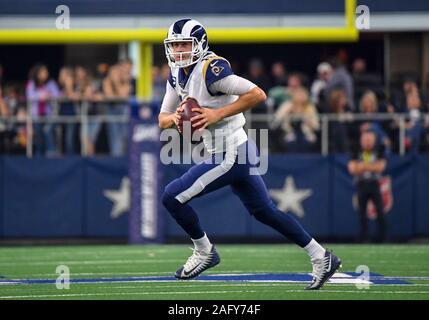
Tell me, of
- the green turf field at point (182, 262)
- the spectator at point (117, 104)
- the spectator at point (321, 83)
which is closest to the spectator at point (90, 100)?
the spectator at point (117, 104)

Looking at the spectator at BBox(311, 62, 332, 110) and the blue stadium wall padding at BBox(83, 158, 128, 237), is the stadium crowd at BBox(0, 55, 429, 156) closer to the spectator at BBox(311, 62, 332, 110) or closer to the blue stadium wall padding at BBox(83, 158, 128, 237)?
the spectator at BBox(311, 62, 332, 110)

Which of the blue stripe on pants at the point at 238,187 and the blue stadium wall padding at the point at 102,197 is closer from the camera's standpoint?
the blue stripe on pants at the point at 238,187

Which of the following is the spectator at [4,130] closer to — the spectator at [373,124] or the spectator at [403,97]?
the spectator at [373,124]

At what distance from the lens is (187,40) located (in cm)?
823

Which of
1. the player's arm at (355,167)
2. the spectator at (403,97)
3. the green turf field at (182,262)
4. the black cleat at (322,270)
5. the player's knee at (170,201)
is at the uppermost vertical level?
the spectator at (403,97)

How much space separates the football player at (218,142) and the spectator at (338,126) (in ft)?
24.5

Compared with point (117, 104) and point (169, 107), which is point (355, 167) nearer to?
point (117, 104)

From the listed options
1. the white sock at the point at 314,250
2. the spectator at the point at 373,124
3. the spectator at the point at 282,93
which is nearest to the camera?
the white sock at the point at 314,250

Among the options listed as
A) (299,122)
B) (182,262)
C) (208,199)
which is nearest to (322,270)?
(182,262)

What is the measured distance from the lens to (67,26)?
552 inches

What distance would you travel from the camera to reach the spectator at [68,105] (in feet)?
51.5

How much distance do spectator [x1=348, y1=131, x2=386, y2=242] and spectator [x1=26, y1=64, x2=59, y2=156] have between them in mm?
4155

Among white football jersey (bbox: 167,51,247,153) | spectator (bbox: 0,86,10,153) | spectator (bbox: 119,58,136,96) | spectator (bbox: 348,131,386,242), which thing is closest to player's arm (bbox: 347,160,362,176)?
spectator (bbox: 348,131,386,242)
